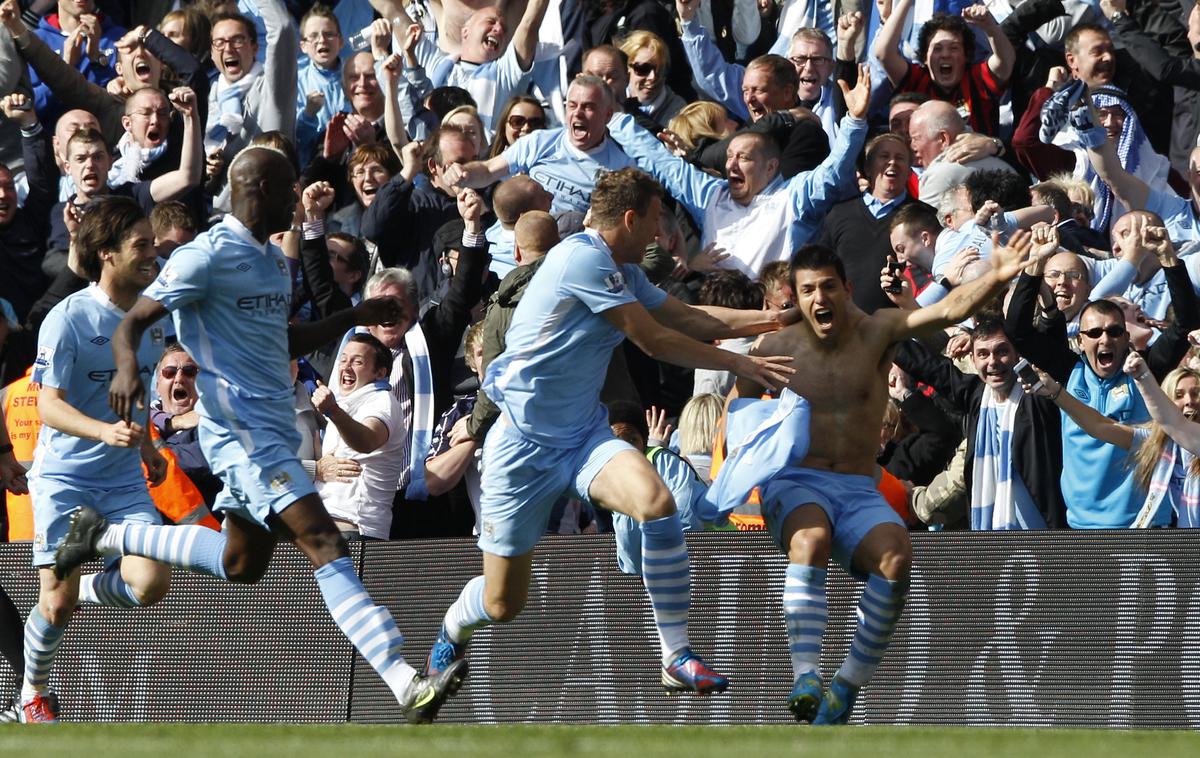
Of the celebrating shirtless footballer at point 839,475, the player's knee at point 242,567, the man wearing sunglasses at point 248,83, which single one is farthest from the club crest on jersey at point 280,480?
the man wearing sunglasses at point 248,83

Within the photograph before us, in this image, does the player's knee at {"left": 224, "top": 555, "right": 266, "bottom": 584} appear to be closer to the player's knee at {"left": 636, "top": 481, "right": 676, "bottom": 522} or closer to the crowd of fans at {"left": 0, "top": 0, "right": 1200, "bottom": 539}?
the crowd of fans at {"left": 0, "top": 0, "right": 1200, "bottom": 539}

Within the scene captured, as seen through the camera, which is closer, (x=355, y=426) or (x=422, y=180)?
(x=355, y=426)

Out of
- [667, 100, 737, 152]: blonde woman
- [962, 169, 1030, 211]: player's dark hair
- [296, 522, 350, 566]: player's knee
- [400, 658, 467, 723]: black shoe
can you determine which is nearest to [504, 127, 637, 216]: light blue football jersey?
[667, 100, 737, 152]: blonde woman

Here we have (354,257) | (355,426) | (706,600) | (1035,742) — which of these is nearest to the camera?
(1035,742)

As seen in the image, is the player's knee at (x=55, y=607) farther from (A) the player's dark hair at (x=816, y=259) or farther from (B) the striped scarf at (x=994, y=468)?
(B) the striped scarf at (x=994, y=468)

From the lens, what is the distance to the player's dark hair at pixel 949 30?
1232 centimetres

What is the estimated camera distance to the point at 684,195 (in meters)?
11.7

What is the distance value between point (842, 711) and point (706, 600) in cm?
136

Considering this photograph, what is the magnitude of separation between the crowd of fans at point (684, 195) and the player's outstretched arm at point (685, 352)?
1.16m

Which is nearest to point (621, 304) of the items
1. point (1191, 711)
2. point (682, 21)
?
point (1191, 711)

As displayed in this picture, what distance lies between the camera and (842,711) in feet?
26.9

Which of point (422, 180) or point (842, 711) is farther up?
point (422, 180)

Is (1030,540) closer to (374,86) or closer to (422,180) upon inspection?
(422,180)

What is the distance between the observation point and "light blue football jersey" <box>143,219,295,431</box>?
7.89 m
